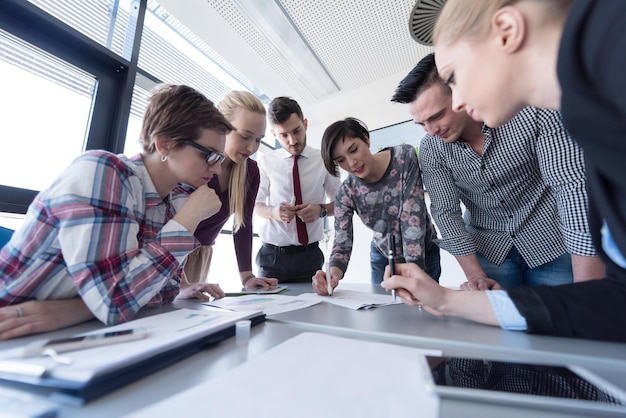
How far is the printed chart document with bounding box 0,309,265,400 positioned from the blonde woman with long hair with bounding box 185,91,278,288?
3.26ft

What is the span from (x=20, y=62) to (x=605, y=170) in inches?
92.9

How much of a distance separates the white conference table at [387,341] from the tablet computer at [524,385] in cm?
1

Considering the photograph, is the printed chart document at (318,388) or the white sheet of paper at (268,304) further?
the white sheet of paper at (268,304)

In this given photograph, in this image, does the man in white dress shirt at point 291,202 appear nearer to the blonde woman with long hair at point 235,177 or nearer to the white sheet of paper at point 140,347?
the blonde woman with long hair at point 235,177

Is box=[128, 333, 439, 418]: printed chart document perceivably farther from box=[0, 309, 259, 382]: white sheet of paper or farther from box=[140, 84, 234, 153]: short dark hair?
box=[140, 84, 234, 153]: short dark hair

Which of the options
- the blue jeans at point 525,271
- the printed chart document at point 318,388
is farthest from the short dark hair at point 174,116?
the blue jeans at point 525,271

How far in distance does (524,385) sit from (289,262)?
5.21 ft

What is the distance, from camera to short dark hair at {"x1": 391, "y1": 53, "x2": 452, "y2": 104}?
46.7 inches

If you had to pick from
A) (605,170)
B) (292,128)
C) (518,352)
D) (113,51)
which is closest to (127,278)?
(518,352)

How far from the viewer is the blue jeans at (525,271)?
1159 millimetres

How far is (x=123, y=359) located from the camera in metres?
0.37

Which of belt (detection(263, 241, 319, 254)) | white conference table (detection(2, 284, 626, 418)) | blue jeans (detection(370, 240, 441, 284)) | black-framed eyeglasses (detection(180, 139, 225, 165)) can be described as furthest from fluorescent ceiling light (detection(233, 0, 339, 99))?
white conference table (detection(2, 284, 626, 418))

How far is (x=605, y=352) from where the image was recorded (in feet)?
1.70

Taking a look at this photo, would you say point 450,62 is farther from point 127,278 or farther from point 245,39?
point 245,39
